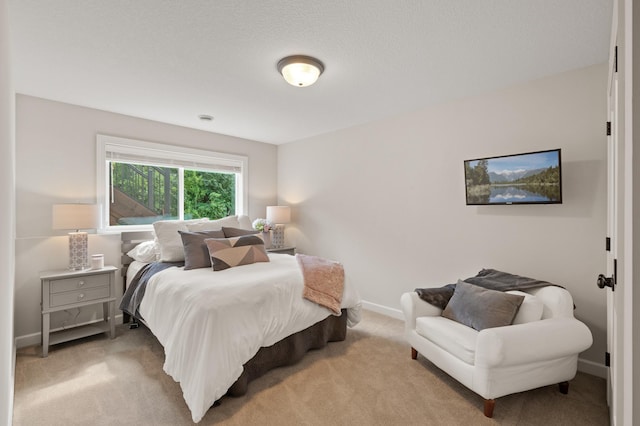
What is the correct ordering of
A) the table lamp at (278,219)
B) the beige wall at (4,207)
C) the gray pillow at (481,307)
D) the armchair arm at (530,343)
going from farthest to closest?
the table lamp at (278,219), the gray pillow at (481,307), the armchair arm at (530,343), the beige wall at (4,207)

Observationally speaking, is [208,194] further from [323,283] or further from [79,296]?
[323,283]

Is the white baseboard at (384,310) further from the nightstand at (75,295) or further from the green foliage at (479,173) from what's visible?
the nightstand at (75,295)

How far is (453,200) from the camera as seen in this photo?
3.23 metres

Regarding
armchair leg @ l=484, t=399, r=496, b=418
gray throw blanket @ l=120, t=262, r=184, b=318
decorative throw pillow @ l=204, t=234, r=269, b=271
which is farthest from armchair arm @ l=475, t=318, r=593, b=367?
gray throw blanket @ l=120, t=262, r=184, b=318

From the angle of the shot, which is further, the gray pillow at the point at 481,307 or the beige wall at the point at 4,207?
the gray pillow at the point at 481,307

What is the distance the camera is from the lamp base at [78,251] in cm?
306

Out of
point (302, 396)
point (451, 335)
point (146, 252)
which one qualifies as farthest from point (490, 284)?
point (146, 252)

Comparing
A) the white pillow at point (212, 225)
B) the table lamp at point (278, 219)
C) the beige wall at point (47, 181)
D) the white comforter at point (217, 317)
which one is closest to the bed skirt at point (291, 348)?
the white comforter at point (217, 317)

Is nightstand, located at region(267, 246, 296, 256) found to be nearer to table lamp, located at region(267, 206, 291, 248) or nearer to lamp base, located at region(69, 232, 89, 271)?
table lamp, located at region(267, 206, 291, 248)

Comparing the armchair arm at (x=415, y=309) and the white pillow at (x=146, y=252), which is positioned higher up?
the white pillow at (x=146, y=252)

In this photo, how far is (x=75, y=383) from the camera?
2328 millimetres

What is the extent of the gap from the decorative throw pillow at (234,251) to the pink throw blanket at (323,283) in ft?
1.61

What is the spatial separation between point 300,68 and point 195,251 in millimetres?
1962

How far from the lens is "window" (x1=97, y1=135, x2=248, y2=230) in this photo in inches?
141
